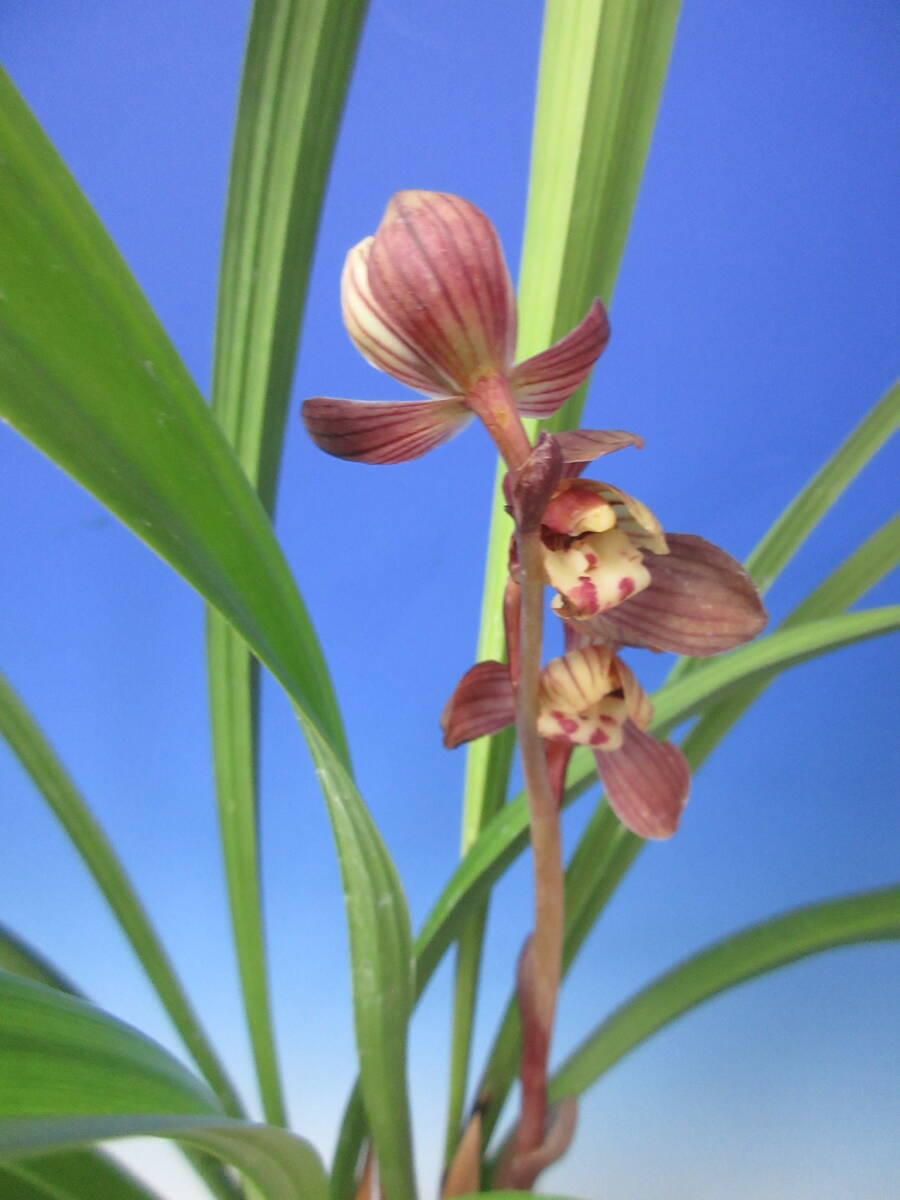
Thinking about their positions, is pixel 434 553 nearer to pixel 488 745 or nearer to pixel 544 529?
pixel 488 745

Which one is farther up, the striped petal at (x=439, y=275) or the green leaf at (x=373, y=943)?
the striped petal at (x=439, y=275)

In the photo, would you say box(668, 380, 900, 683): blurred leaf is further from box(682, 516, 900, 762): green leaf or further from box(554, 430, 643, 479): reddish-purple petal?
box(554, 430, 643, 479): reddish-purple petal

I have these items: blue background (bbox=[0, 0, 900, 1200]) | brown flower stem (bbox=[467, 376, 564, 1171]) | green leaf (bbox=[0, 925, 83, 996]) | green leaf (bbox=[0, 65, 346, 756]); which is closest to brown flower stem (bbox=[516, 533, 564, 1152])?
brown flower stem (bbox=[467, 376, 564, 1171])

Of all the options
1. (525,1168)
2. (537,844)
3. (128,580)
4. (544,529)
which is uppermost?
(128,580)

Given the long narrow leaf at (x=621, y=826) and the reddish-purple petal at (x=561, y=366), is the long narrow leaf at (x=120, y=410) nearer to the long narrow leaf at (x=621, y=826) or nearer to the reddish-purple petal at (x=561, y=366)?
the reddish-purple petal at (x=561, y=366)

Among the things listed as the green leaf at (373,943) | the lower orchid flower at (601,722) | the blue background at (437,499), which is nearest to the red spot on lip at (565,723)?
the lower orchid flower at (601,722)

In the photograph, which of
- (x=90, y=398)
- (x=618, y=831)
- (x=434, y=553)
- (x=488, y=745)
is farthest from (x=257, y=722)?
(x=434, y=553)
